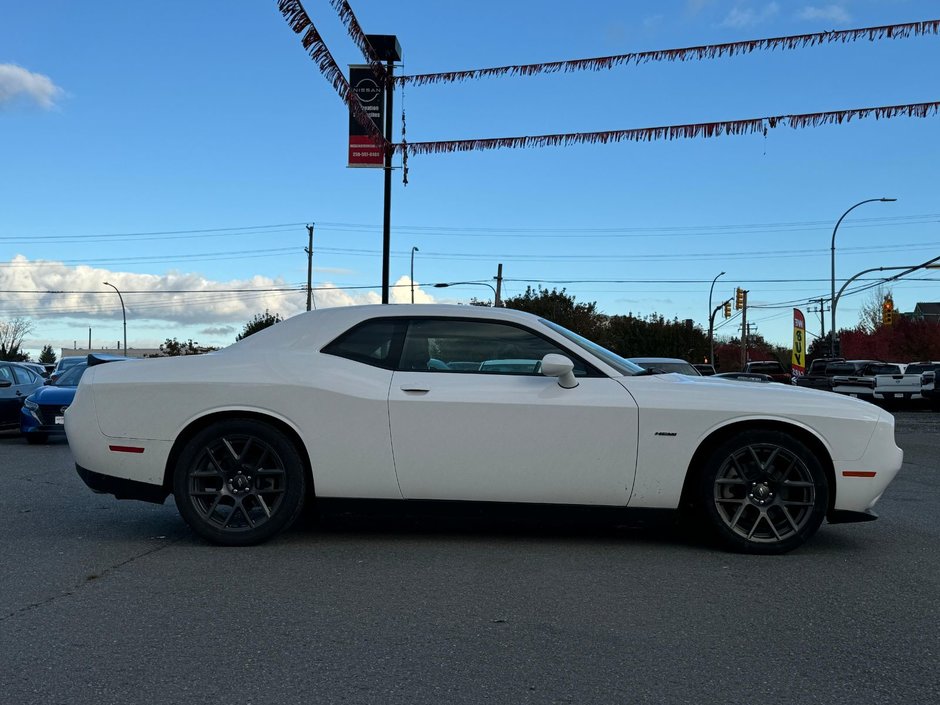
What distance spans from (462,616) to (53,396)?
1170 cm

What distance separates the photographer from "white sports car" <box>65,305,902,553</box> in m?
5.11

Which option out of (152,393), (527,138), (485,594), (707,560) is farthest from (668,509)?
(527,138)

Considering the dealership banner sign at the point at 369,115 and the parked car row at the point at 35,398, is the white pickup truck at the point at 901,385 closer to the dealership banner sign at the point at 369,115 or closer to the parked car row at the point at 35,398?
the dealership banner sign at the point at 369,115

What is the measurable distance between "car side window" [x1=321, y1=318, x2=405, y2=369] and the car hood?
9.57 metres

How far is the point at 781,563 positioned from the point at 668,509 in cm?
68

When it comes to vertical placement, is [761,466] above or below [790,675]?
above

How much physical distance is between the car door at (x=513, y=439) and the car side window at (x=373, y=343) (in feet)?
0.82

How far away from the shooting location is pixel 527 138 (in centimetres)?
1248

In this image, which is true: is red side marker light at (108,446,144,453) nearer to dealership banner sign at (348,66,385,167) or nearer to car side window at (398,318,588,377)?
car side window at (398,318,588,377)

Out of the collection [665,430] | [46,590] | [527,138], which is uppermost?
[527,138]

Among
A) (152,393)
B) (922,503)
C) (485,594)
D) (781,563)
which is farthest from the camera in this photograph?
(922,503)

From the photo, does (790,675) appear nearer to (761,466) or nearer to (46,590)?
(761,466)

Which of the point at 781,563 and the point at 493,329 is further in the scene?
the point at 493,329

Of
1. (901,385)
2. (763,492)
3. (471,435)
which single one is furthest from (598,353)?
(901,385)
